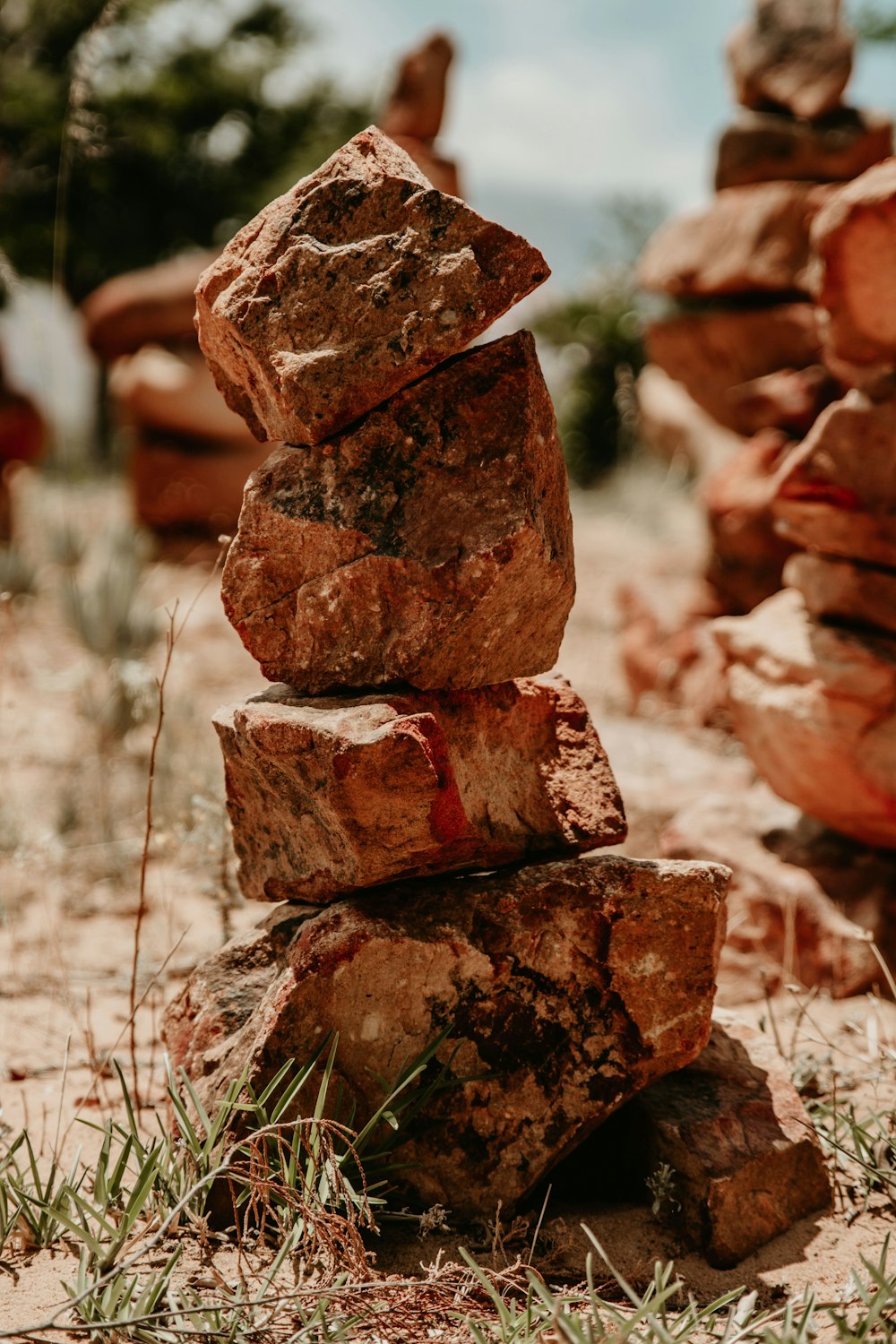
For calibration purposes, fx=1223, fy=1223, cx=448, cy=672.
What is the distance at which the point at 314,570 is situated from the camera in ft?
7.43

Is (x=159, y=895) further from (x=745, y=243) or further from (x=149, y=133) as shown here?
(x=149, y=133)

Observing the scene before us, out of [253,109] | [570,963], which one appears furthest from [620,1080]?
[253,109]

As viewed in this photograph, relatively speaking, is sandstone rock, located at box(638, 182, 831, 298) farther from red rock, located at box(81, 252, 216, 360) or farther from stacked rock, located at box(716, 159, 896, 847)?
red rock, located at box(81, 252, 216, 360)

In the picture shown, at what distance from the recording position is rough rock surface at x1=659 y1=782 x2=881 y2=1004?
11.9ft

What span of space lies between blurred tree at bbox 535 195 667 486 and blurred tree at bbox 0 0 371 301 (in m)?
4.16

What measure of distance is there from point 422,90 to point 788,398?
414cm

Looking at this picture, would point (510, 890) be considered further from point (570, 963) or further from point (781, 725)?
point (781, 725)

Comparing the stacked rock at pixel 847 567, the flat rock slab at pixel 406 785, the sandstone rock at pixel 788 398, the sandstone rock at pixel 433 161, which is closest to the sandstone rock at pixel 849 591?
the stacked rock at pixel 847 567

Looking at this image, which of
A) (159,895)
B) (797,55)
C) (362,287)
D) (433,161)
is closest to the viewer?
(362,287)

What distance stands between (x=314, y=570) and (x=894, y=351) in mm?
2115

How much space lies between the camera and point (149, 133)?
595 inches

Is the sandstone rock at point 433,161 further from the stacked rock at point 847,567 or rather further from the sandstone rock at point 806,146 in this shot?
the stacked rock at point 847,567

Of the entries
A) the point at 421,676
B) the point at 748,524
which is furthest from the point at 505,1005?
the point at 748,524

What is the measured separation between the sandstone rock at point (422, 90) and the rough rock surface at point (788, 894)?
5844mm
